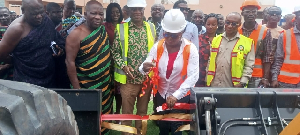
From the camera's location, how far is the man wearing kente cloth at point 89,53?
358 centimetres

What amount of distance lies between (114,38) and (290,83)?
2334mm

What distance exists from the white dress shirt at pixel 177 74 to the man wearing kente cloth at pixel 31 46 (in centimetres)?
110

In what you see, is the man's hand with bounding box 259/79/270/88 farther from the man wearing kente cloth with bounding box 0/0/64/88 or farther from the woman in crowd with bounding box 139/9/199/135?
the man wearing kente cloth with bounding box 0/0/64/88

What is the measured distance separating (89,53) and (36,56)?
58 centimetres

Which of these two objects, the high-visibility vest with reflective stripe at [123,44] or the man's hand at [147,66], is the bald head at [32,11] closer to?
the high-visibility vest with reflective stripe at [123,44]

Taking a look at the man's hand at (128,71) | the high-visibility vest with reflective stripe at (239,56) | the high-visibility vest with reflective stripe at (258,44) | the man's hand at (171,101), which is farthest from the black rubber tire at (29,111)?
the high-visibility vest with reflective stripe at (258,44)

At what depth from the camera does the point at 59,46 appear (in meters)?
3.72

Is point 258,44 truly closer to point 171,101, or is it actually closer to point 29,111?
point 171,101

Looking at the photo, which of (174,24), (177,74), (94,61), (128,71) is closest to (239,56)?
(177,74)

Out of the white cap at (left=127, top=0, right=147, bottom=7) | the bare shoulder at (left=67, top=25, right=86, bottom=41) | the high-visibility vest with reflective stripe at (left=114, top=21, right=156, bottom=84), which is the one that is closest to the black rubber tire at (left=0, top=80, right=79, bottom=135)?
the bare shoulder at (left=67, top=25, right=86, bottom=41)

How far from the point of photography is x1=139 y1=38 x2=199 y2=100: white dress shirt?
3.27m

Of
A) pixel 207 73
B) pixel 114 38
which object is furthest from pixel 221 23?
pixel 114 38

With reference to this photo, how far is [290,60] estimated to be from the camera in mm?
4023

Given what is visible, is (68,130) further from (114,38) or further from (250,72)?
(250,72)
